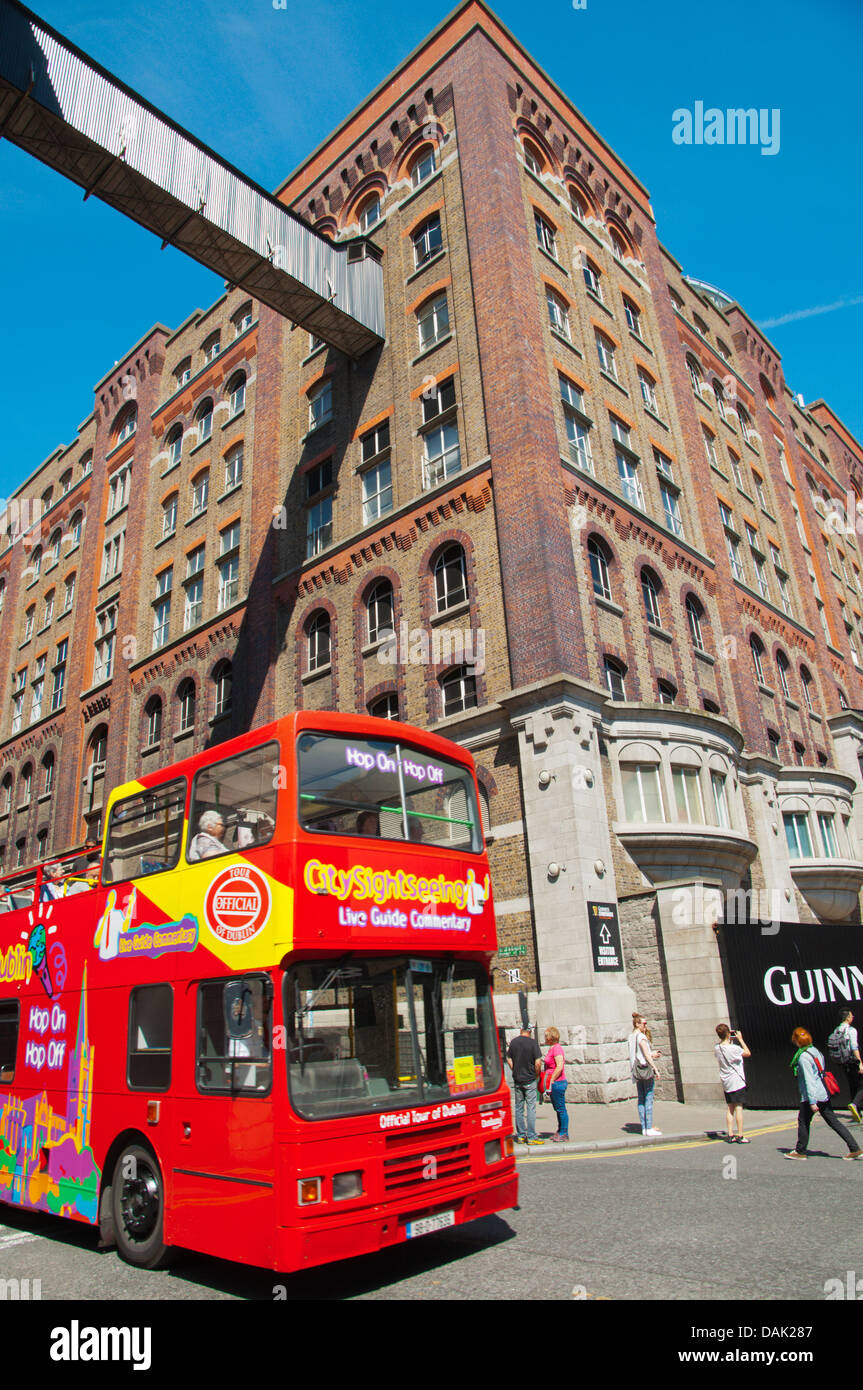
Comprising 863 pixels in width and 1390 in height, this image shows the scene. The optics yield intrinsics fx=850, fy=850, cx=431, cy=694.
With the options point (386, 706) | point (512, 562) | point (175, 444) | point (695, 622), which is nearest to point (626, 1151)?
point (512, 562)

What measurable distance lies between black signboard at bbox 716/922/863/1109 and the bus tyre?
1124cm

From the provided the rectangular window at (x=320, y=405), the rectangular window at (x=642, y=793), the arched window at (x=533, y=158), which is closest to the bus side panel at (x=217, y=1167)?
the rectangular window at (x=642, y=793)

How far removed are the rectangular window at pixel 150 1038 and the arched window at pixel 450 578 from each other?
15.6 metres

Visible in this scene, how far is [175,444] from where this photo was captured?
37938mm

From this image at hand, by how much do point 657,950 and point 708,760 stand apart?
6.56 m

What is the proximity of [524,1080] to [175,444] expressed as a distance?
32.9 metres

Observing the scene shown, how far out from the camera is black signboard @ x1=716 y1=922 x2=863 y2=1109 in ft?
50.6

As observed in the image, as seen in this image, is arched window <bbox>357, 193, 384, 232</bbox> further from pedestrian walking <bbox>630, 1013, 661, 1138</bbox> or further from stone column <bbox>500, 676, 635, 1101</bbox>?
pedestrian walking <bbox>630, 1013, 661, 1138</bbox>

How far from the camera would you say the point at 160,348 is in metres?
40.9

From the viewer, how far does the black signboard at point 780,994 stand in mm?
15438

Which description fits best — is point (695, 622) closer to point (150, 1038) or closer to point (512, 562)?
point (512, 562)

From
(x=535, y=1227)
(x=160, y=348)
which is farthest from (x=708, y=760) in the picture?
(x=160, y=348)

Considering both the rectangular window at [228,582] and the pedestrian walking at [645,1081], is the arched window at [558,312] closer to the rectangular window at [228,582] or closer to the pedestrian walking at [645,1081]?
the rectangular window at [228,582]

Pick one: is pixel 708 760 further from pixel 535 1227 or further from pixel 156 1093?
pixel 156 1093
